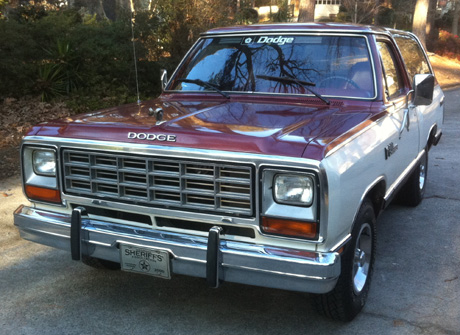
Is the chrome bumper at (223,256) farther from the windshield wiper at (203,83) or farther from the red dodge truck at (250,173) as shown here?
the windshield wiper at (203,83)

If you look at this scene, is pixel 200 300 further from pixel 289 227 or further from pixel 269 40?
pixel 269 40

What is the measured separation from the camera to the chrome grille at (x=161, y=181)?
3156 mm

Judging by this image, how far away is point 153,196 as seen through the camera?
3.38 metres

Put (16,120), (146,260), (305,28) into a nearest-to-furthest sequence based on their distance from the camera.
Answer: (146,260) < (305,28) < (16,120)

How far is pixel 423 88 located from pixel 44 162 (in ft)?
9.68

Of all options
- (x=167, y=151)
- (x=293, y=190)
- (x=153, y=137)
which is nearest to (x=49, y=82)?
(x=153, y=137)

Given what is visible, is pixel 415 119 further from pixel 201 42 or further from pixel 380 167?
pixel 201 42

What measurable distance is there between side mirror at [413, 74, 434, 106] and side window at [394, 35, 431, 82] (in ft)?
2.47

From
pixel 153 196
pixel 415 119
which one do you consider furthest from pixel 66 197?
pixel 415 119

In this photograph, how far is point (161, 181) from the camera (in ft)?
11.0

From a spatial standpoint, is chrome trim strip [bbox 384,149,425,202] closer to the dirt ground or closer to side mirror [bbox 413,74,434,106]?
side mirror [bbox 413,74,434,106]

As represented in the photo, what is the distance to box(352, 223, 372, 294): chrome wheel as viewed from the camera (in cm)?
368

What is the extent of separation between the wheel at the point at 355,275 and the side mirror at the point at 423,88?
4.28 ft

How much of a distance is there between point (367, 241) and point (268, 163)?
3.91 feet
